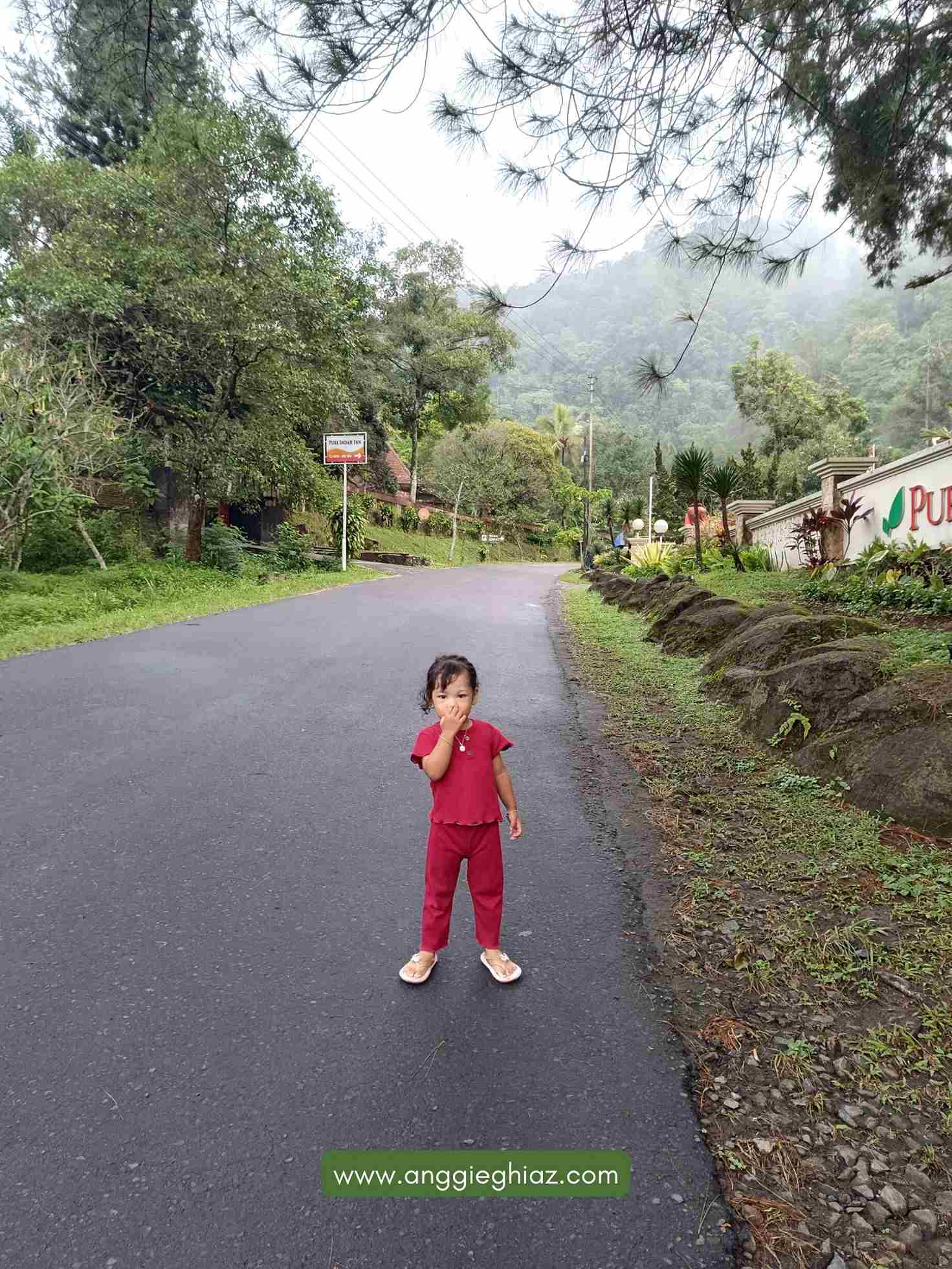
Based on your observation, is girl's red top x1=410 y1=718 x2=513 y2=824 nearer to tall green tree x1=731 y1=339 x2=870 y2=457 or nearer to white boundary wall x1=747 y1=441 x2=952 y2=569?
white boundary wall x1=747 y1=441 x2=952 y2=569

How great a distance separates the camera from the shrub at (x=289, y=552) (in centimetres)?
2078

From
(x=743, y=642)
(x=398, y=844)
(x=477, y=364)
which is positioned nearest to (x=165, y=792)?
(x=398, y=844)

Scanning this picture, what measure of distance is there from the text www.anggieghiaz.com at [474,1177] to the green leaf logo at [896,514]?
11.2 m

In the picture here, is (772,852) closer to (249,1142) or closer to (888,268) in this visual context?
(249,1142)

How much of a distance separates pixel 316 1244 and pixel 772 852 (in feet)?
8.04

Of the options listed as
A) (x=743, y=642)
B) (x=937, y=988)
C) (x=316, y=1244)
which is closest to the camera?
(x=316, y=1244)

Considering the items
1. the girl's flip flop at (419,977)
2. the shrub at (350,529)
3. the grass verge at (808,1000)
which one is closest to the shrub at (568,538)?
the shrub at (350,529)

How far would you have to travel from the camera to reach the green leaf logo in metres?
10.7

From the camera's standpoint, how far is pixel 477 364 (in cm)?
3494

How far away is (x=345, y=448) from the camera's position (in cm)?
2248

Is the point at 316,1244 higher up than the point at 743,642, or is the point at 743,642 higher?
the point at 743,642

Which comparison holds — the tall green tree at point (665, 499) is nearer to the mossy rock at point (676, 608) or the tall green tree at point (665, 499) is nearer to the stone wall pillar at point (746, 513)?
the stone wall pillar at point (746, 513)

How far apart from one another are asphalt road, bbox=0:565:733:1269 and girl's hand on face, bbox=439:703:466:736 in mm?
833

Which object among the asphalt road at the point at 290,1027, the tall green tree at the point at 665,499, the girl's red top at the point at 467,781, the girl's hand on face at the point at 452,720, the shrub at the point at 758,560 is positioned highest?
the tall green tree at the point at 665,499
